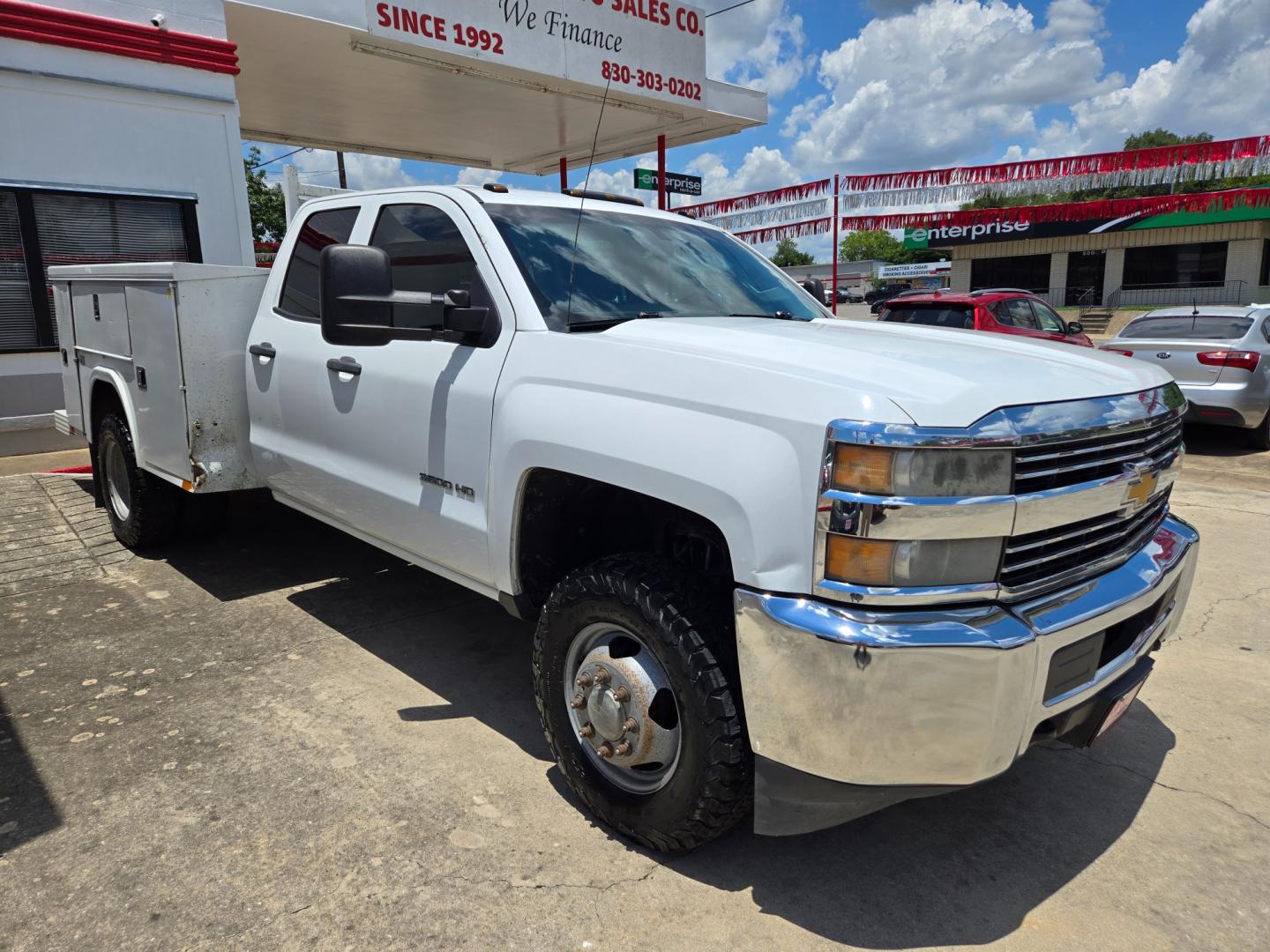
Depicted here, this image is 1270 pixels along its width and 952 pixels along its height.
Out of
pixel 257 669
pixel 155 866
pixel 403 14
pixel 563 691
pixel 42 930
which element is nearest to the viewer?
pixel 42 930

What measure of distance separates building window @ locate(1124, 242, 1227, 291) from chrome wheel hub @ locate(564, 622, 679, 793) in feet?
137

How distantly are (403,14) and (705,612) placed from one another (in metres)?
9.38

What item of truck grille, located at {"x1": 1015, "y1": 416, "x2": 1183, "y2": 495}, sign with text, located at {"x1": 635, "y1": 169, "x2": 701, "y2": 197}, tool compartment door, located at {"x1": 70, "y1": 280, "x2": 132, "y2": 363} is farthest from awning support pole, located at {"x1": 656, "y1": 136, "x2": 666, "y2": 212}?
truck grille, located at {"x1": 1015, "y1": 416, "x2": 1183, "y2": 495}

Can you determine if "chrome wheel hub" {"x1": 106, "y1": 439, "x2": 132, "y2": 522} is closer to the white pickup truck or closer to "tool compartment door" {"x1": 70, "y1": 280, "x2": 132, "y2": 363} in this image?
"tool compartment door" {"x1": 70, "y1": 280, "x2": 132, "y2": 363}

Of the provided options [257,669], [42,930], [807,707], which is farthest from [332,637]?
[807,707]

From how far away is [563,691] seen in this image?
2811 millimetres

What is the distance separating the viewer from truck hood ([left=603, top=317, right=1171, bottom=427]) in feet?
7.04

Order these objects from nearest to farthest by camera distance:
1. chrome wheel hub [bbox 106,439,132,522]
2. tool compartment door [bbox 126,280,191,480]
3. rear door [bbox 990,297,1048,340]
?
tool compartment door [bbox 126,280,191,480] < chrome wheel hub [bbox 106,439,132,522] < rear door [bbox 990,297,1048,340]

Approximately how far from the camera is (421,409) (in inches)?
129

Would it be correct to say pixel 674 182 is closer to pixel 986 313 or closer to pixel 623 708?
pixel 986 313

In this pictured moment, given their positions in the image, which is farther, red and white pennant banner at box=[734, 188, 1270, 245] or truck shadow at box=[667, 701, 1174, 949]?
red and white pennant banner at box=[734, 188, 1270, 245]

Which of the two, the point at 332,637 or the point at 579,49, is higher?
the point at 579,49

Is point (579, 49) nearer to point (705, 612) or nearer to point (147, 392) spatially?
point (147, 392)

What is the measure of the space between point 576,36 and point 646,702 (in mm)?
10641
